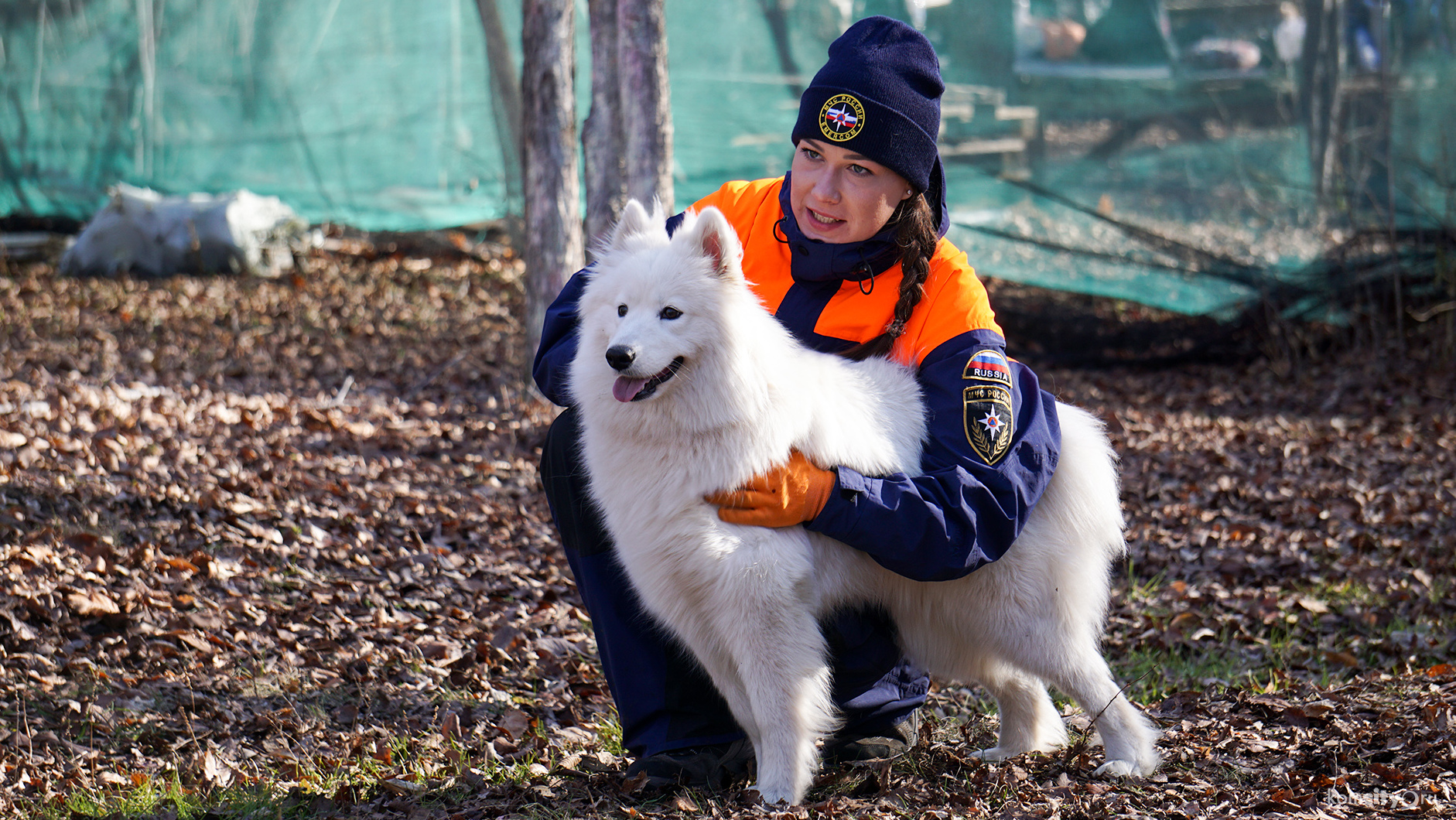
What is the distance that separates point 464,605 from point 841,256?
228cm

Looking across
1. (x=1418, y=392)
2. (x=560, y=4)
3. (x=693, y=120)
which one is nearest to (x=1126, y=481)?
(x=1418, y=392)

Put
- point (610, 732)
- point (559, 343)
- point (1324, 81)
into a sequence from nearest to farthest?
point (559, 343) → point (610, 732) → point (1324, 81)

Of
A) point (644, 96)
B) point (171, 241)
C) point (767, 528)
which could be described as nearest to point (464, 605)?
point (767, 528)

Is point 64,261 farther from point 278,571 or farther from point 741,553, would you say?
point 741,553

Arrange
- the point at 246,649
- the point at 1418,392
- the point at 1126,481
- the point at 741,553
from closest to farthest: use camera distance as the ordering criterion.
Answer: the point at 741,553
the point at 246,649
the point at 1126,481
the point at 1418,392

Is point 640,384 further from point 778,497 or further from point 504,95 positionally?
point 504,95

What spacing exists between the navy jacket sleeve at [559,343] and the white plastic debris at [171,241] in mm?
8097

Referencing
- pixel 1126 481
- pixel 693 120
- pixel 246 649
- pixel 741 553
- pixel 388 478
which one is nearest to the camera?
pixel 741 553

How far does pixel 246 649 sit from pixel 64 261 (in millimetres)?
8291

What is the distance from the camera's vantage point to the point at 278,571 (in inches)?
161

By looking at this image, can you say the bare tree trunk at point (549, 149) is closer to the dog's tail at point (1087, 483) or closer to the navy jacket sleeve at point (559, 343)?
the navy jacket sleeve at point (559, 343)

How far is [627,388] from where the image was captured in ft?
7.79

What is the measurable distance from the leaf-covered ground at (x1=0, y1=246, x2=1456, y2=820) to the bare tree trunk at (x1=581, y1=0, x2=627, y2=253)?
1.40 metres

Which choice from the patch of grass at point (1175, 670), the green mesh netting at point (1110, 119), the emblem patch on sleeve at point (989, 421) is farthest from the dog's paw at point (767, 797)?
the green mesh netting at point (1110, 119)
